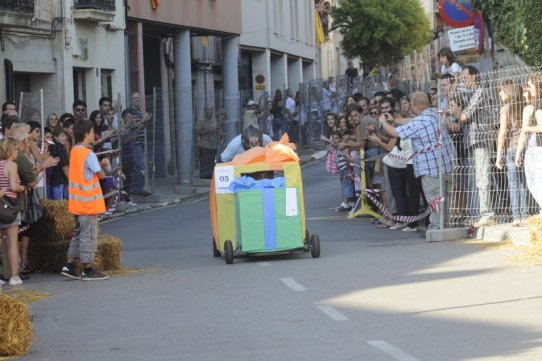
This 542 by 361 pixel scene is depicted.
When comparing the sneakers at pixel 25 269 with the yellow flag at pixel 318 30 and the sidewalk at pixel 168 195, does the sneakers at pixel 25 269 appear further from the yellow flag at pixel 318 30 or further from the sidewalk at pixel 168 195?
the yellow flag at pixel 318 30

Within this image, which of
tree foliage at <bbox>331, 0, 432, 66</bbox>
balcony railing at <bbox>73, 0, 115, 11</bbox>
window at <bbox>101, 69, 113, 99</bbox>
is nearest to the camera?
balcony railing at <bbox>73, 0, 115, 11</bbox>

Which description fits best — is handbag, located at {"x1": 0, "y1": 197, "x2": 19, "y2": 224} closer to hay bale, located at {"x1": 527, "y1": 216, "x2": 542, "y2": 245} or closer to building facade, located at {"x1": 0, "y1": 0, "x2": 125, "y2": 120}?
hay bale, located at {"x1": 527, "y1": 216, "x2": 542, "y2": 245}

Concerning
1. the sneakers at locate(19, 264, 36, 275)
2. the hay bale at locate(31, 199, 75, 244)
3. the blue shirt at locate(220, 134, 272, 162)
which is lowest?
the sneakers at locate(19, 264, 36, 275)

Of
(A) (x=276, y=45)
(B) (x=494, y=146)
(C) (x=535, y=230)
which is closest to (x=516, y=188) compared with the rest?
(B) (x=494, y=146)

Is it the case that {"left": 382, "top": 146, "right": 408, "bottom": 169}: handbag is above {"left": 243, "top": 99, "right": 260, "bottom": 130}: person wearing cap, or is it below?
below

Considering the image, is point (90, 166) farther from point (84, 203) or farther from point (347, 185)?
point (347, 185)

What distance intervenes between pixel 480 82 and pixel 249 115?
18.2 m

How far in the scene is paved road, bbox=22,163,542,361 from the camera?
→ 10086 mm

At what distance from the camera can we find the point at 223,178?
17062 mm

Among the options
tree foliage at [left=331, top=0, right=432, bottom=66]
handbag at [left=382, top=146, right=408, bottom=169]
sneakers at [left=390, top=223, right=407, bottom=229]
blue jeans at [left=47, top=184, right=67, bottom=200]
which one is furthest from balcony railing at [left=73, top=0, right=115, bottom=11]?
tree foliage at [left=331, top=0, right=432, bottom=66]

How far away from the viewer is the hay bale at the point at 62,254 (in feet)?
54.3

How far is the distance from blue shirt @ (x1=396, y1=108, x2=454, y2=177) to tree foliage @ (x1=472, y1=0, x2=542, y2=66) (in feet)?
10.0

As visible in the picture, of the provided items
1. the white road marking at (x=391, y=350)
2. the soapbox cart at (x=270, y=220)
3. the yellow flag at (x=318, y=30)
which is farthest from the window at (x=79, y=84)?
the yellow flag at (x=318, y=30)

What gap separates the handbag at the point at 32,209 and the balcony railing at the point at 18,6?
1106cm
